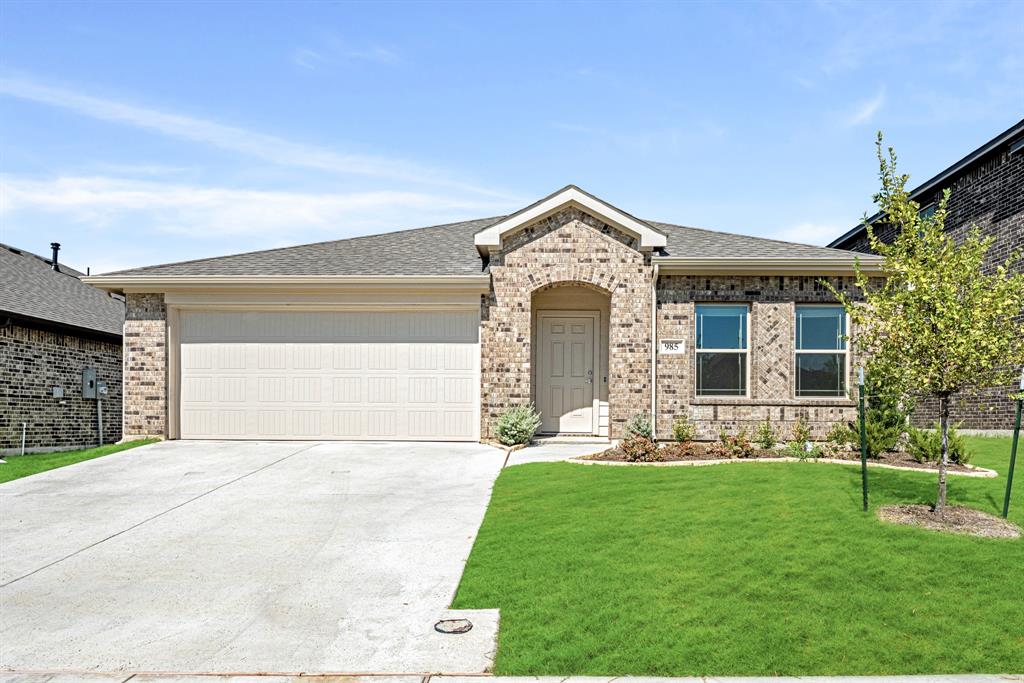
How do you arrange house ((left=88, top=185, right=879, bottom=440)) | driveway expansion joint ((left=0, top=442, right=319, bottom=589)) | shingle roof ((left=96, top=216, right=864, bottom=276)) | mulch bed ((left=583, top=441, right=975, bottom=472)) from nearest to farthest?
driveway expansion joint ((left=0, top=442, right=319, bottom=589)) < mulch bed ((left=583, top=441, right=975, bottom=472)) < house ((left=88, top=185, right=879, bottom=440)) < shingle roof ((left=96, top=216, right=864, bottom=276))

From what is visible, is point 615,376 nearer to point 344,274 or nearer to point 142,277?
point 344,274

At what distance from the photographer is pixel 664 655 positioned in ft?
16.2

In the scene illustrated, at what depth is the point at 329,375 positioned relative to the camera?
14.5 metres

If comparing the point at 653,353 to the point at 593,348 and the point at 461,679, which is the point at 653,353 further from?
the point at 461,679

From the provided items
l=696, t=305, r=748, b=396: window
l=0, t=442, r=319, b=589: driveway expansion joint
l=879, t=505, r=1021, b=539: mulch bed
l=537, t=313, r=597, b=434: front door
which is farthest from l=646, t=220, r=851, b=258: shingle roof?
l=0, t=442, r=319, b=589: driveway expansion joint

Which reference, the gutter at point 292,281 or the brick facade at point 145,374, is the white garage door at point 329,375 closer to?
the brick facade at point 145,374

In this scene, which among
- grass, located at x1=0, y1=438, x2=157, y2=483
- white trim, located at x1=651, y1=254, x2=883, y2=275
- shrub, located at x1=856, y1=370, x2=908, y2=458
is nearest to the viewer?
shrub, located at x1=856, y1=370, x2=908, y2=458

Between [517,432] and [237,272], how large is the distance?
660 centimetres

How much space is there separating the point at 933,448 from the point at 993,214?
856 cm

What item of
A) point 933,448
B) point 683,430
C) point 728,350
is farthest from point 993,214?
point 683,430

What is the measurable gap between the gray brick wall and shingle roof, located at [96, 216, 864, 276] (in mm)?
4458

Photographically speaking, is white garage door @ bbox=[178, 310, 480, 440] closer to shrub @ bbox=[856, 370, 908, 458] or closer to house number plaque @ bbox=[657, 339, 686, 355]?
house number plaque @ bbox=[657, 339, 686, 355]

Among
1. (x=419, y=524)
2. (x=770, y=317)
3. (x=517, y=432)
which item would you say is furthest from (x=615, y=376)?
(x=419, y=524)

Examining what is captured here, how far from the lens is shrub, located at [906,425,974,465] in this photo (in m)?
10.8
